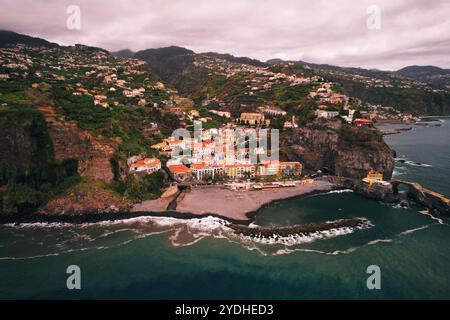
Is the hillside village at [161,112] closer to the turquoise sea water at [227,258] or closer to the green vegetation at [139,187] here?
the green vegetation at [139,187]

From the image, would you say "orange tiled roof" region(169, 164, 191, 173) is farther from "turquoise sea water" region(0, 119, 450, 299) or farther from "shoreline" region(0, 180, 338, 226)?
"turquoise sea water" region(0, 119, 450, 299)

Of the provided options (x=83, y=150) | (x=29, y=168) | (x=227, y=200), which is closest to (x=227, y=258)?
(x=227, y=200)

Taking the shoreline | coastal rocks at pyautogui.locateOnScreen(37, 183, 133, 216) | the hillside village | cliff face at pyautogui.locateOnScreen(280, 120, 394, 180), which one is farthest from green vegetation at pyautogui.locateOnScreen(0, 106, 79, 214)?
cliff face at pyautogui.locateOnScreen(280, 120, 394, 180)

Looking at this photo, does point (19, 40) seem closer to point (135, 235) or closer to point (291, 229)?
point (135, 235)

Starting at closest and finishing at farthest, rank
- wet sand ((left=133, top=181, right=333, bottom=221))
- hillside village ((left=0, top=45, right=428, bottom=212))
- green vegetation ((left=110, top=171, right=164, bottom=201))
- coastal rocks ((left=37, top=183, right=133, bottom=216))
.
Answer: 1. coastal rocks ((left=37, top=183, right=133, bottom=216))
2. wet sand ((left=133, top=181, right=333, bottom=221))
3. green vegetation ((left=110, top=171, right=164, bottom=201))
4. hillside village ((left=0, top=45, right=428, bottom=212))

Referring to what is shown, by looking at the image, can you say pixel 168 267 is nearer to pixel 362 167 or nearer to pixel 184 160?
pixel 184 160

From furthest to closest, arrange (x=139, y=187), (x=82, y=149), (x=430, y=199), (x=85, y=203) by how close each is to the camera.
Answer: (x=82, y=149) < (x=139, y=187) < (x=430, y=199) < (x=85, y=203)

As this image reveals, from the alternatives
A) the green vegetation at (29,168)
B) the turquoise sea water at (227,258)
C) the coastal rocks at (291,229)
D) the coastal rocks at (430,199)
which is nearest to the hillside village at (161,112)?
the green vegetation at (29,168)
